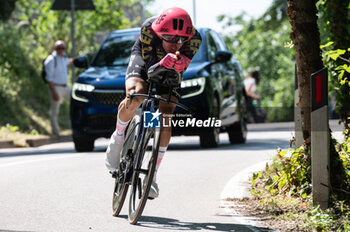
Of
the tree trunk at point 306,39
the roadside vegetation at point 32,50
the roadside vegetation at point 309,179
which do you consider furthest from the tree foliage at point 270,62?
the tree trunk at point 306,39

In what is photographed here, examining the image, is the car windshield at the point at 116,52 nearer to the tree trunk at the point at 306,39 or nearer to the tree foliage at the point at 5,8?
the tree foliage at the point at 5,8

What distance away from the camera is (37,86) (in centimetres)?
2255

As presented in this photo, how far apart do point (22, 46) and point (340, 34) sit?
15.4 metres

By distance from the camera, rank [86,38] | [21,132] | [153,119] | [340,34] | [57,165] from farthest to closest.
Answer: [86,38]
[21,132]
[57,165]
[340,34]
[153,119]

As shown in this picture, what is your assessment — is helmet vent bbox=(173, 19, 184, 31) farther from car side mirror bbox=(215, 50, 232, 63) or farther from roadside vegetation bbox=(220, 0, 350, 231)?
car side mirror bbox=(215, 50, 232, 63)

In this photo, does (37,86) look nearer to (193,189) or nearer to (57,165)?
(57,165)

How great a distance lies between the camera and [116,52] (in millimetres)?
13469

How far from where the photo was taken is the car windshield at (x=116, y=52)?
13.3 meters

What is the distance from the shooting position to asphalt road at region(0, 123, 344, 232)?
6422 mm

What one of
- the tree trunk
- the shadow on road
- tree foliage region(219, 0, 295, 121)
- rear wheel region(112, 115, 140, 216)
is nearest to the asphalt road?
the shadow on road

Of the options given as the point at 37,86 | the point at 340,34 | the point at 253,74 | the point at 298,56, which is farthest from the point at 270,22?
the point at 298,56

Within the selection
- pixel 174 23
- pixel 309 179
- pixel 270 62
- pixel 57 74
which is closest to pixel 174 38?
pixel 174 23

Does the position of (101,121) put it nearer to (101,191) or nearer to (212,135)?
(212,135)

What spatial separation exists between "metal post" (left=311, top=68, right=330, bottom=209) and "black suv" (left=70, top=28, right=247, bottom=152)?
5.96 meters
